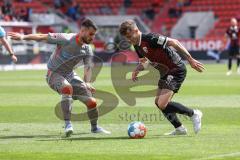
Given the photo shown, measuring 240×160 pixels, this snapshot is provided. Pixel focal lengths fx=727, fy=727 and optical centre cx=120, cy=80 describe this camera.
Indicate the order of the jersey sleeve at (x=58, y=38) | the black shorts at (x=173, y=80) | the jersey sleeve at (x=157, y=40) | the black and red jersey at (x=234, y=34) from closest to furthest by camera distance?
1. the jersey sleeve at (x=157, y=40)
2. the jersey sleeve at (x=58, y=38)
3. the black shorts at (x=173, y=80)
4. the black and red jersey at (x=234, y=34)

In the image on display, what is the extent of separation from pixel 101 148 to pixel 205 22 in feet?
136

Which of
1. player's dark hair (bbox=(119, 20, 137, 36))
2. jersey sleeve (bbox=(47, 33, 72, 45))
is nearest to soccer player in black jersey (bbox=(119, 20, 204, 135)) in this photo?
player's dark hair (bbox=(119, 20, 137, 36))

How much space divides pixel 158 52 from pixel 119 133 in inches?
65.4

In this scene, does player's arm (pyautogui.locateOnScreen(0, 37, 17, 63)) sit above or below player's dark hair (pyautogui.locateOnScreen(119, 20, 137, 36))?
below

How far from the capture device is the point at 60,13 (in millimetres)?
53219

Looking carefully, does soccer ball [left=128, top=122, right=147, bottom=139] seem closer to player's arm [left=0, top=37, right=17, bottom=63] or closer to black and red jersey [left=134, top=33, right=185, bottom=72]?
black and red jersey [left=134, top=33, right=185, bottom=72]

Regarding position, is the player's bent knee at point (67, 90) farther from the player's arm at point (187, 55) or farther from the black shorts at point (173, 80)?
the player's arm at point (187, 55)

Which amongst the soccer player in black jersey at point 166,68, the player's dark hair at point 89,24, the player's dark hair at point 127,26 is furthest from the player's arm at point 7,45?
the player's dark hair at point 127,26

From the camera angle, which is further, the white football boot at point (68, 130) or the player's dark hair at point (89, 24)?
the white football boot at point (68, 130)

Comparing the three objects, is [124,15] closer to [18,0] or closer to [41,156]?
[18,0]

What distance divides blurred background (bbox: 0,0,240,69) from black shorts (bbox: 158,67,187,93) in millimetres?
32313

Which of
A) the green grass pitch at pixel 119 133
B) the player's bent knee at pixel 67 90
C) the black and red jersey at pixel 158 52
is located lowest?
the green grass pitch at pixel 119 133

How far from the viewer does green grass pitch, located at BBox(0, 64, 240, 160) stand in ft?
33.3

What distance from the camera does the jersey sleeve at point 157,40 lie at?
468 inches
